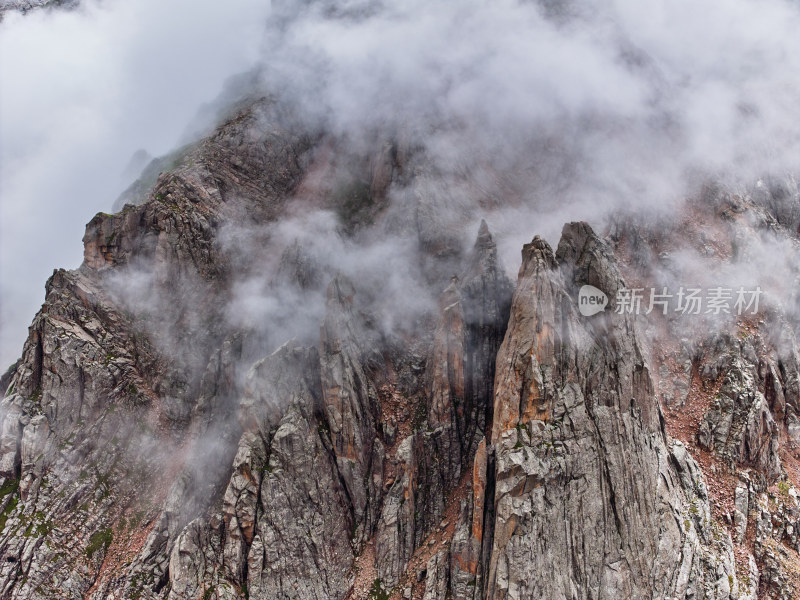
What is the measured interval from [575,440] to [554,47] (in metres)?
51.2

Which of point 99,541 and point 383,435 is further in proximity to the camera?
point 383,435

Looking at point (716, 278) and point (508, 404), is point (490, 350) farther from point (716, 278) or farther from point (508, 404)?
point (716, 278)

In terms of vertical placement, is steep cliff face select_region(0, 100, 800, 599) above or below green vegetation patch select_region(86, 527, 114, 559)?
above

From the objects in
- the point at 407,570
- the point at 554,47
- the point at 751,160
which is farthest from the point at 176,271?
the point at 751,160

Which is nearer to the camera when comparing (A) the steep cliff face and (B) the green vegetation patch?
(A) the steep cliff face

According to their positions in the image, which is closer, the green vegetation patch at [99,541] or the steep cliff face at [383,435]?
the steep cliff face at [383,435]

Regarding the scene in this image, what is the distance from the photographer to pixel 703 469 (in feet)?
126

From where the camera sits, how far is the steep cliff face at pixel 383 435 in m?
33.2

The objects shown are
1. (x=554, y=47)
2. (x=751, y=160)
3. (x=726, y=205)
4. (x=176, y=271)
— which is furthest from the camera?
(x=554, y=47)

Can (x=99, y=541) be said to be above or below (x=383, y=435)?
below

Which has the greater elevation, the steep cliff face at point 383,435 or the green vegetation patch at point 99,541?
the steep cliff face at point 383,435

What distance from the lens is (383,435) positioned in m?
41.3

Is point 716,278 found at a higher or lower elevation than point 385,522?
higher

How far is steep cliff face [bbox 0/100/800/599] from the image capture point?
33.2m
